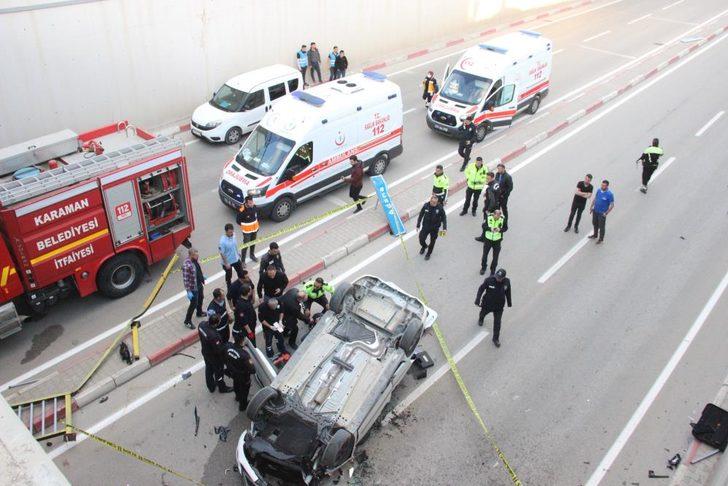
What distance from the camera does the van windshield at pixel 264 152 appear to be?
1380cm

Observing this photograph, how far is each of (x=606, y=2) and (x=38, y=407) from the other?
116ft

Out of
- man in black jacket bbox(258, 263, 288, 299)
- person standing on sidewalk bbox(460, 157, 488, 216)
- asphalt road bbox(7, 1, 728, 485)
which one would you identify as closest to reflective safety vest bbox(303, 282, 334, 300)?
man in black jacket bbox(258, 263, 288, 299)

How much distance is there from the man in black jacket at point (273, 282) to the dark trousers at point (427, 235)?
340cm

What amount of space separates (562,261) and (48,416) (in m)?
10.1

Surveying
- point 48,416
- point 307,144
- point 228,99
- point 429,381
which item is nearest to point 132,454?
point 48,416

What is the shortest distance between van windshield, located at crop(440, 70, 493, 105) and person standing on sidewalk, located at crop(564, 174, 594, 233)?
17.9ft

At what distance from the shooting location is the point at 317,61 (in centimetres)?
2102

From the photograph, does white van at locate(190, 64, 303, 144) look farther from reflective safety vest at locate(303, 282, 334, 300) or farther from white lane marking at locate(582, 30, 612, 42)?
white lane marking at locate(582, 30, 612, 42)

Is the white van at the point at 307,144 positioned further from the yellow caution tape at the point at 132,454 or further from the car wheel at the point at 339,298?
the yellow caution tape at the point at 132,454

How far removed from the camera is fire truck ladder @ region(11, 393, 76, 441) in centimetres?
877

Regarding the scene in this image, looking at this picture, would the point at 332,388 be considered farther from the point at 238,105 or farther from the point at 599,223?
the point at 238,105

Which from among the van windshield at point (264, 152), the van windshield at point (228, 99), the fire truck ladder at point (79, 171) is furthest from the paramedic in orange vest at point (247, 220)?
the van windshield at point (228, 99)

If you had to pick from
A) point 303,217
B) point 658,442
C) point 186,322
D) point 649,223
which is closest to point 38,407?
point 186,322

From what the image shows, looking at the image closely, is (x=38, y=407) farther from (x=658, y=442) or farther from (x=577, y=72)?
(x=577, y=72)
